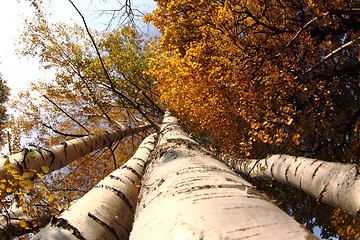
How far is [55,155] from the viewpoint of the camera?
2338 millimetres

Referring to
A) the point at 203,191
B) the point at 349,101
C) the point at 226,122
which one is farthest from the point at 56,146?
the point at 349,101

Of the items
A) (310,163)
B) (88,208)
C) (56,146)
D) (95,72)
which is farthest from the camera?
(95,72)

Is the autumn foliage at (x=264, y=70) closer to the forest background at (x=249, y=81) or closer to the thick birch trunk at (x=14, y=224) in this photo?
the forest background at (x=249, y=81)

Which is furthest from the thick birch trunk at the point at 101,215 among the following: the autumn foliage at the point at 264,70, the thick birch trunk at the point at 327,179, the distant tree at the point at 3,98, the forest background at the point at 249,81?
the distant tree at the point at 3,98

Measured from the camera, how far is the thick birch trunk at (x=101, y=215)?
91 centimetres

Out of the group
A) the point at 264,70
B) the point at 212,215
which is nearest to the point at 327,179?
the point at 212,215

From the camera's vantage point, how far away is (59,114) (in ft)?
25.3

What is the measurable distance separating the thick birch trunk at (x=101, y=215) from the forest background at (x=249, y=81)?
1.46 feet

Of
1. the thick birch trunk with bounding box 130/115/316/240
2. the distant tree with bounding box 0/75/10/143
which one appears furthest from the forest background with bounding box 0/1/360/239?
the distant tree with bounding box 0/75/10/143

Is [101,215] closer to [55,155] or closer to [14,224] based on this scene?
[55,155]

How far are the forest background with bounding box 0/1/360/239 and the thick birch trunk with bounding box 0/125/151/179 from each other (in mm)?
463

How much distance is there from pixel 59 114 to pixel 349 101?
10.8 metres

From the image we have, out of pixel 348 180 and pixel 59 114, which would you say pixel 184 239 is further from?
pixel 59 114

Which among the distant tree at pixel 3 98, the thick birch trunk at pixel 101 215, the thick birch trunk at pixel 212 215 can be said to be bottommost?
the thick birch trunk at pixel 101 215
